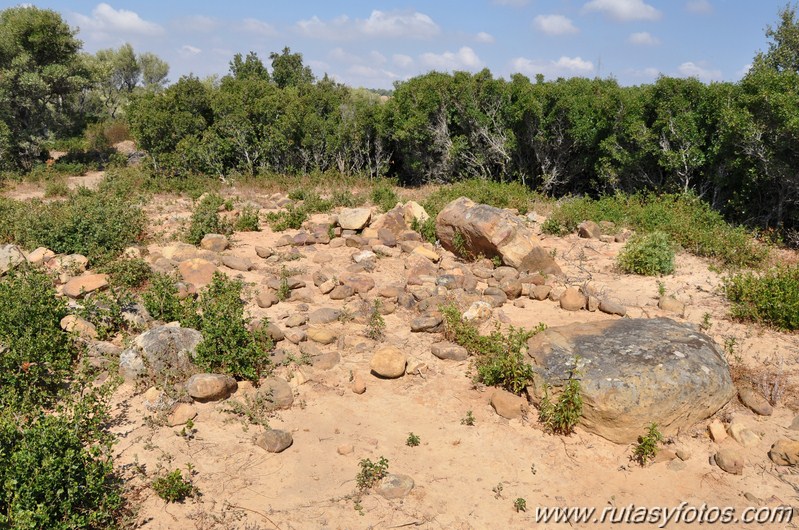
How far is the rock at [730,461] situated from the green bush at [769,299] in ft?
9.51

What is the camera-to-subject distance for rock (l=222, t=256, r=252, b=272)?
30.1ft

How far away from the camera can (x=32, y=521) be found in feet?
11.9

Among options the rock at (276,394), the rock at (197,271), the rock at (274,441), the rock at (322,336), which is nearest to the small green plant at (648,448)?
the rock at (274,441)

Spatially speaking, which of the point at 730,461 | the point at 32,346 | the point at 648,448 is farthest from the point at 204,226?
the point at 730,461

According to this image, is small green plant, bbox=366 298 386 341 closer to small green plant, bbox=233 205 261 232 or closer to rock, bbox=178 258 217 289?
rock, bbox=178 258 217 289

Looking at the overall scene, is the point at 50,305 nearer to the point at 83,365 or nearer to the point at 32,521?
the point at 83,365

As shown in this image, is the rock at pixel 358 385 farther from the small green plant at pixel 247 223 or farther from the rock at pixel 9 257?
→ the small green plant at pixel 247 223

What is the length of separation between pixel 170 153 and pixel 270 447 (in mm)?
13185

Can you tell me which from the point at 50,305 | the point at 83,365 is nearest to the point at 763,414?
the point at 83,365

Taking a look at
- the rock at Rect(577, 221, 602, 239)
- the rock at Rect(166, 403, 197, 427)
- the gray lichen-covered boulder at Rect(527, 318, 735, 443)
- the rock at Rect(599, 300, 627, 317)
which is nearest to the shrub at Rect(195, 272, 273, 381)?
the rock at Rect(166, 403, 197, 427)

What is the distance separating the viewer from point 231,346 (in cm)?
618

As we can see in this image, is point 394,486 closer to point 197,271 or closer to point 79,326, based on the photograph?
point 79,326

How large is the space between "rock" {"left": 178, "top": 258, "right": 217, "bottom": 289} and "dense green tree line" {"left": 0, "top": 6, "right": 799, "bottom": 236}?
7890mm

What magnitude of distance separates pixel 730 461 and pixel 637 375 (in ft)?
3.38
